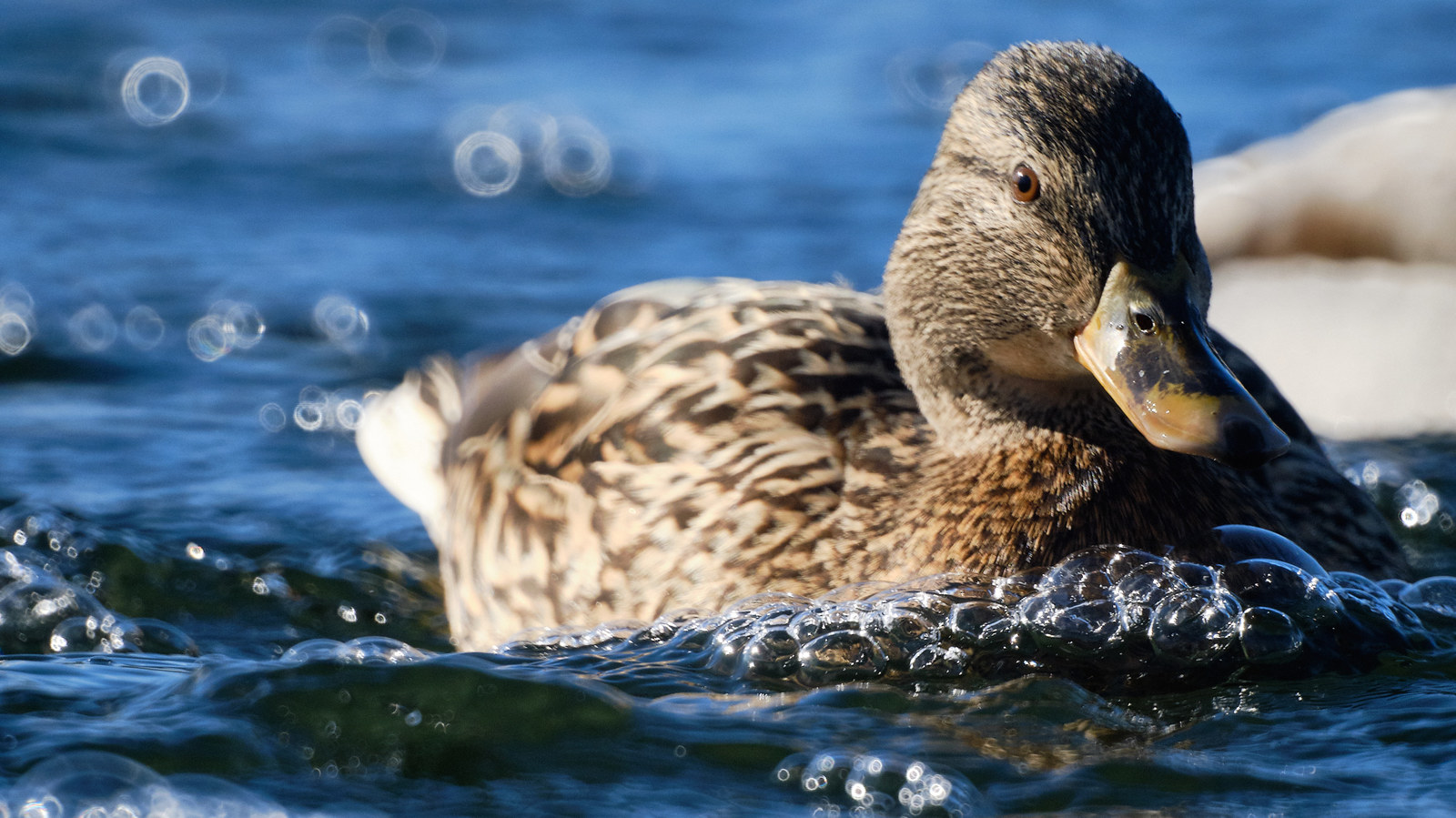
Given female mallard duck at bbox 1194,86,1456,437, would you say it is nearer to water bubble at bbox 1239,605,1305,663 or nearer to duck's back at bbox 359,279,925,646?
duck's back at bbox 359,279,925,646

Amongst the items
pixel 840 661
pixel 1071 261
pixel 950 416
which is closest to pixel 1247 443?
pixel 1071 261

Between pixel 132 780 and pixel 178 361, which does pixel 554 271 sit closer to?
pixel 178 361

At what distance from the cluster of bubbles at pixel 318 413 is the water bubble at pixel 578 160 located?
3156 mm

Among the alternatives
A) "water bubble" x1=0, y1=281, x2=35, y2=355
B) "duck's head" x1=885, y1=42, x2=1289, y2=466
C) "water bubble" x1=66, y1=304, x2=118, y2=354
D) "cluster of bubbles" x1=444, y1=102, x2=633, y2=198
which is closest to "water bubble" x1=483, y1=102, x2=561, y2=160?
"cluster of bubbles" x1=444, y1=102, x2=633, y2=198

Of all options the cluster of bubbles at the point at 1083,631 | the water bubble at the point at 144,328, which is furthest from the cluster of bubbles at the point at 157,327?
the cluster of bubbles at the point at 1083,631

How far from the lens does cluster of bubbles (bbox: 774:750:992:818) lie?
11.6ft

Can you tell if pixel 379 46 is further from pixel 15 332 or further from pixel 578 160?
pixel 15 332

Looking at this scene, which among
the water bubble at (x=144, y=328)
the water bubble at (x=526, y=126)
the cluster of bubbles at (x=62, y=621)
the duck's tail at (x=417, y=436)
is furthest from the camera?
the water bubble at (x=526, y=126)

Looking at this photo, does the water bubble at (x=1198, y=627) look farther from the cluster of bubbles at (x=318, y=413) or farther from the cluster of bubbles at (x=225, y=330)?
the cluster of bubbles at (x=225, y=330)

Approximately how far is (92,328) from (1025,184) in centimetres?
554

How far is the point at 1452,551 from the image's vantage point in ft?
19.4

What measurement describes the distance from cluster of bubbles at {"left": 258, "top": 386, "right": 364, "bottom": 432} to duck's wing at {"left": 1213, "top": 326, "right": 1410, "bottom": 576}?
13.0 feet

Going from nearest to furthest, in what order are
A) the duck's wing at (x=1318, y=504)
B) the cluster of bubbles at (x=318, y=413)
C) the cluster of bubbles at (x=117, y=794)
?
the cluster of bubbles at (x=117, y=794) → the duck's wing at (x=1318, y=504) → the cluster of bubbles at (x=318, y=413)

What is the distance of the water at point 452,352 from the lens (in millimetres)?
3711
